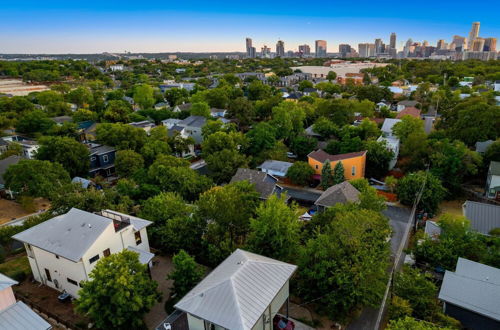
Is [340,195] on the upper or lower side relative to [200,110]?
lower

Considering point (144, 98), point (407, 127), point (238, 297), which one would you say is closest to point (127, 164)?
point (238, 297)

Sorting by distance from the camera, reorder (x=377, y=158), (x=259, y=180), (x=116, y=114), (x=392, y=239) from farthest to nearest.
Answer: (x=116, y=114) → (x=377, y=158) → (x=259, y=180) → (x=392, y=239)

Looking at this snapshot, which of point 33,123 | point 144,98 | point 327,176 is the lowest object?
point 327,176

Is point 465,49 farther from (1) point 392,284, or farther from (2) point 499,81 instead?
(1) point 392,284

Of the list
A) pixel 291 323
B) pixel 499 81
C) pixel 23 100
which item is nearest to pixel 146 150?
pixel 291 323

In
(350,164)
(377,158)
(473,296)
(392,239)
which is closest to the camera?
(473,296)

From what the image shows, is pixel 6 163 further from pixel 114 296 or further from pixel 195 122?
pixel 114 296

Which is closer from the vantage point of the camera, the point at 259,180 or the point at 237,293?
the point at 237,293
